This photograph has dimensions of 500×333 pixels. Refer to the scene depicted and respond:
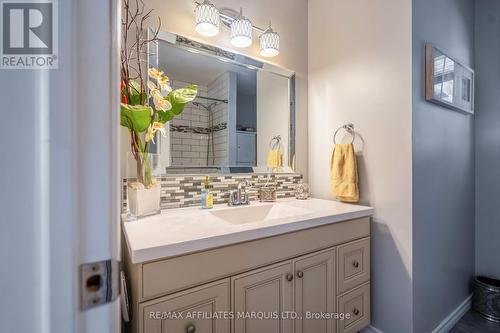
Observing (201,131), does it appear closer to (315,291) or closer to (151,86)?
(151,86)

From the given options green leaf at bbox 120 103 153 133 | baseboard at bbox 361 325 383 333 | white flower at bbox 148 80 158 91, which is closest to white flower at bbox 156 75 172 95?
white flower at bbox 148 80 158 91

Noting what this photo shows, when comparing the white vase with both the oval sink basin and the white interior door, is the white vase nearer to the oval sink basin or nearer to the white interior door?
the oval sink basin

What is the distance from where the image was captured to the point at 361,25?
55.8 inches

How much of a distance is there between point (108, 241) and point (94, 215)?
42 mm

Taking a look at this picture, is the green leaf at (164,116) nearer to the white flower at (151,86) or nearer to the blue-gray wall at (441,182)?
the white flower at (151,86)

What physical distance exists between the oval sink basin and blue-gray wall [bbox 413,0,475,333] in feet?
2.07

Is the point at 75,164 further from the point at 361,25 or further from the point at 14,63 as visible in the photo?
the point at 361,25

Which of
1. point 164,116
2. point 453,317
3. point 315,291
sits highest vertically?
point 164,116

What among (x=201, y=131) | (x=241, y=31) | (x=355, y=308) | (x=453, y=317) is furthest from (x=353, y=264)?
(x=241, y=31)

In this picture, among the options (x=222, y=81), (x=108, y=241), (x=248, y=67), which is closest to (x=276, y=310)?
(x=108, y=241)

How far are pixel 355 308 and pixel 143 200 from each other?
1.21 meters

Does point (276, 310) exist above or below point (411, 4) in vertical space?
below

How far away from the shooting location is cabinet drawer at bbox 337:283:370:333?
1.19 m

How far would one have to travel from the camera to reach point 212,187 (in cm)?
137
